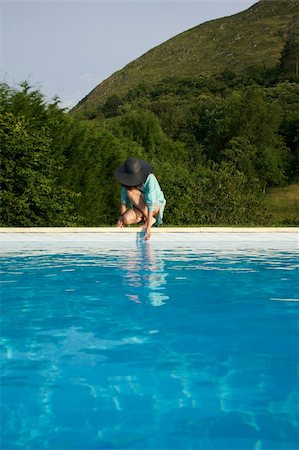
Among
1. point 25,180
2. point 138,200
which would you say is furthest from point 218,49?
point 138,200

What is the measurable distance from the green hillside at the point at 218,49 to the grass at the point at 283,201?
62899 millimetres

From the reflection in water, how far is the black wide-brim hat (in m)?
1.36

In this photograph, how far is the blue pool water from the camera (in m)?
3.64

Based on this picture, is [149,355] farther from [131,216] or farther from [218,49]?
[218,49]

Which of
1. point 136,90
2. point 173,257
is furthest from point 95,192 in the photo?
point 136,90

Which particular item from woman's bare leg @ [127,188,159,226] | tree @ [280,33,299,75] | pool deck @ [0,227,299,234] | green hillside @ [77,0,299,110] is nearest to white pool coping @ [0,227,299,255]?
pool deck @ [0,227,299,234]

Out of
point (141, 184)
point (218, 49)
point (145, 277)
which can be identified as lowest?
point (145, 277)

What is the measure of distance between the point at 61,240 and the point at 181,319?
725 centimetres

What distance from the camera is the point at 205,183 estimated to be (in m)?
24.1

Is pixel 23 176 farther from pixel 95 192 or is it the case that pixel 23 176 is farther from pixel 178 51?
pixel 178 51

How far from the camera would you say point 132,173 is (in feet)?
31.7

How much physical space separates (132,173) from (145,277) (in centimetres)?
154

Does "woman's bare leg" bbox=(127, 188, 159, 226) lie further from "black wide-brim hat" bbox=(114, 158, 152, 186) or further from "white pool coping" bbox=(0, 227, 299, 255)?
"white pool coping" bbox=(0, 227, 299, 255)

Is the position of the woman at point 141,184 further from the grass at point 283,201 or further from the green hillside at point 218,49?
the green hillside at point 218,49
